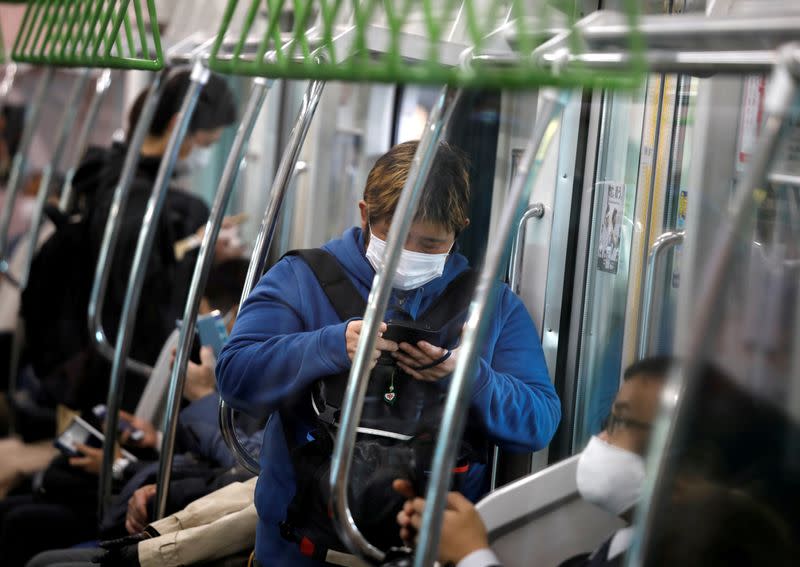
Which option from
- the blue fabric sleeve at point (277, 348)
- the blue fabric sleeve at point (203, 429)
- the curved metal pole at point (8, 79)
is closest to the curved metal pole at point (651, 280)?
the blue fabric sleeve at point (277, 348)

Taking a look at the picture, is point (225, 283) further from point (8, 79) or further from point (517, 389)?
point (8, 79)

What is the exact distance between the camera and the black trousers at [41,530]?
9.83ft

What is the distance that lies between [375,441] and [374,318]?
0.21 meters

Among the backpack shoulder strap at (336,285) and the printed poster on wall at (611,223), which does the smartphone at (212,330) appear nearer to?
the backpack shoulder strap at (336,285)

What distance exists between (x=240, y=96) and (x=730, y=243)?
225 centimetres

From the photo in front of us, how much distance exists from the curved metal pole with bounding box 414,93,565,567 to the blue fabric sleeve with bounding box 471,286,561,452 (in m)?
0.07

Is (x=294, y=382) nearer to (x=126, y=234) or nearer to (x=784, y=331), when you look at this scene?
(x=784, y=331)

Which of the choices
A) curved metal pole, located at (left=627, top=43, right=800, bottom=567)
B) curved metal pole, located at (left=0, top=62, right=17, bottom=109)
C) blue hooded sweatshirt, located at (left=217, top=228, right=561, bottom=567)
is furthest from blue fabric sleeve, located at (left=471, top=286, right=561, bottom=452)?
curved metal pole, located at (left=0, top=62, right=17, bottom=109)

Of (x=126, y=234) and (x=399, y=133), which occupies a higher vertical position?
(x=399, y=133)

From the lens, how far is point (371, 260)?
1.70 meters

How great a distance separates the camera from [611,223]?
163 centimetres

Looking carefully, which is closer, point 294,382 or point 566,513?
point 566,513

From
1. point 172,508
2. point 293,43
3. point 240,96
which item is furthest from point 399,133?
point 240,96

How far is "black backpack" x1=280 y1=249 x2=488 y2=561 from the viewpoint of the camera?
63.7 inches
